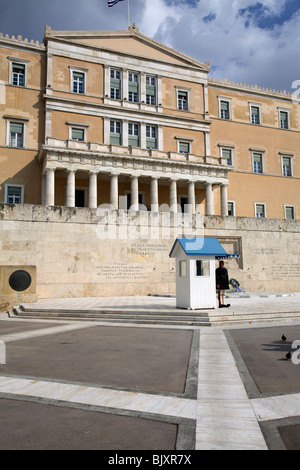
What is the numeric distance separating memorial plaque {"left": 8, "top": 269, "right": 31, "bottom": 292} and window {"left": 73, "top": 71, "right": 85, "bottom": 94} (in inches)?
1087

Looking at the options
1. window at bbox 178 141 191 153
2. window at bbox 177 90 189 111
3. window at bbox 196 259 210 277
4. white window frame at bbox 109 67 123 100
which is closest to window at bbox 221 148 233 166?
window at bbox 178 141 191 153

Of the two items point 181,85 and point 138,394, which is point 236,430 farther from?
point 181,85

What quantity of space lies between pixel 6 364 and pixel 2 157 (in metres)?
32.1

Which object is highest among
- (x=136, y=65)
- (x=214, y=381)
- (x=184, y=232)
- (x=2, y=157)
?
(x=136, y=65)

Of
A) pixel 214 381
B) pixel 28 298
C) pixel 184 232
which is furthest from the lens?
pixel 184 232

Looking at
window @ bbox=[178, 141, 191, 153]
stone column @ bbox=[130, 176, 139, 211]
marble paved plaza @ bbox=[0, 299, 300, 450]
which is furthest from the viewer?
window @ bbox=[178, 141, 191, 153]

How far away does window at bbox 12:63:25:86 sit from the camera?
36.6 metres

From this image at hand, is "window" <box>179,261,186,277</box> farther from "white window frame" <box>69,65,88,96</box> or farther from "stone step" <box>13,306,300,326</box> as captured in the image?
"white window frame" <box>69,65,88,96</box>

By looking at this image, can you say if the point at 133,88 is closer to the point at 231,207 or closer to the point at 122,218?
the point at 231,207

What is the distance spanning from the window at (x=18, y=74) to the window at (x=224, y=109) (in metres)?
23.0

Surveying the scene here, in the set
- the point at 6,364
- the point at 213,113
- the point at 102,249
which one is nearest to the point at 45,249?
the point at 102,249

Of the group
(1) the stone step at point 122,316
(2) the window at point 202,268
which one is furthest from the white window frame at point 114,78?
(1) the stone step at point 122,316

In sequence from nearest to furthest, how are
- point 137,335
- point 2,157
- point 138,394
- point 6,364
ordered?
point 138,394
point 6,364
point 137,335
point 2,157

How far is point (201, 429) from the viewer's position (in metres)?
4.00
